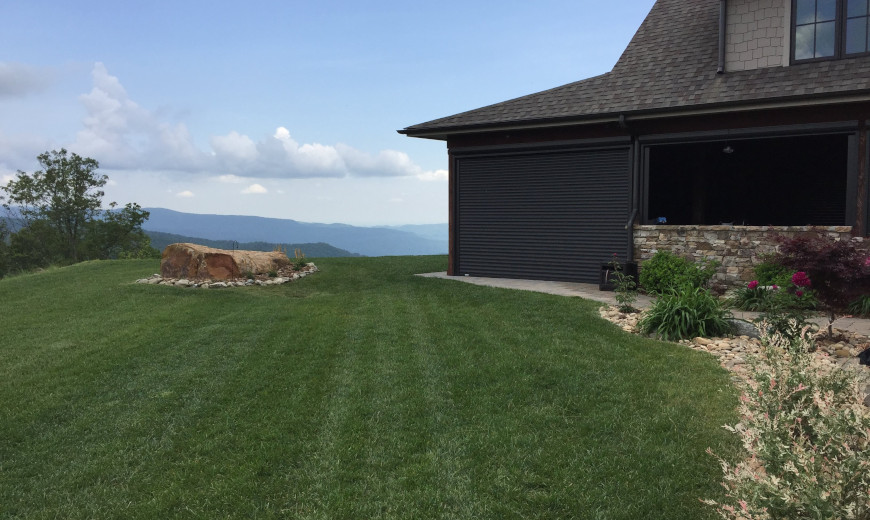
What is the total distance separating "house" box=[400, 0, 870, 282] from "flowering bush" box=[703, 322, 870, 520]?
24.0ft

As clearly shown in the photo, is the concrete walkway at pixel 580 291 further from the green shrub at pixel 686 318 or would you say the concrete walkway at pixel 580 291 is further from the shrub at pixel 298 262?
the shrub at pixel 298 262

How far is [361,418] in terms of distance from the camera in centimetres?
445

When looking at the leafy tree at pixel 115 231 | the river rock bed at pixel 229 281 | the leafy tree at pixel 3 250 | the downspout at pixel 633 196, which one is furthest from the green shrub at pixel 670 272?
the leafy tree at pixel 3 250

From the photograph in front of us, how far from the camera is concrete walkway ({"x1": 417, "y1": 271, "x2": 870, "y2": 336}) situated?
7.38 m

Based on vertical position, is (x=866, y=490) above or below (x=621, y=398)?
above

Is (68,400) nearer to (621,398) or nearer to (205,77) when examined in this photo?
(621,398)

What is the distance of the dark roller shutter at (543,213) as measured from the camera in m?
11.4

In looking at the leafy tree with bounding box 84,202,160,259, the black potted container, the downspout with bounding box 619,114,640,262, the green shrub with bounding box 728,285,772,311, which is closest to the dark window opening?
the downspout with bounding box 619,114,640,262

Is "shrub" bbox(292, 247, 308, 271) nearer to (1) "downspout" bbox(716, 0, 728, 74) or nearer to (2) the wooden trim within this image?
(2) the wooden trim

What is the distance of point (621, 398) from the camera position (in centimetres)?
475

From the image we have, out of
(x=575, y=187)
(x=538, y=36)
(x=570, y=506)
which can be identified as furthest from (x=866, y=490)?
(x=538, y=36)

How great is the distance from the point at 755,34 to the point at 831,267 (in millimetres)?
5848

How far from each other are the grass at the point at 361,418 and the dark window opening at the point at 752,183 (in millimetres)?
8299

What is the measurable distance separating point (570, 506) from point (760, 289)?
5.76 meters
